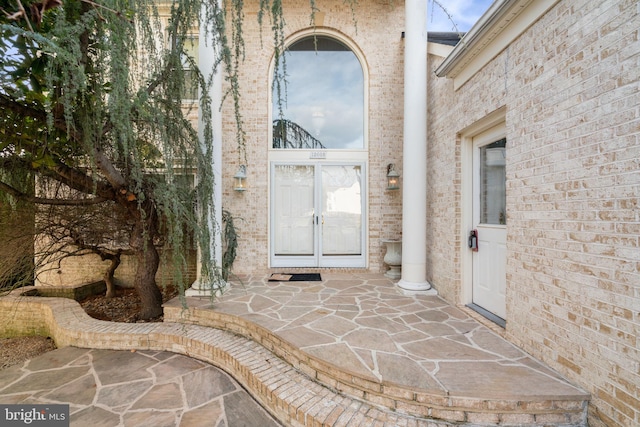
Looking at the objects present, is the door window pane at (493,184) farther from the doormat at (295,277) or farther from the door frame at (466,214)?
the doormat at (295,277)

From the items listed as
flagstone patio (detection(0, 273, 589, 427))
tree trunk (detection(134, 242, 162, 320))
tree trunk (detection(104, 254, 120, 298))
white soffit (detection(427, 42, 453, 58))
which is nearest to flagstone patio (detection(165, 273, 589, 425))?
flagstone patio (detection(0, 273, 589, 427))

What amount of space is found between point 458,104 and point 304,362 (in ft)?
11.9

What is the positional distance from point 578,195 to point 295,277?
4219 millimetres

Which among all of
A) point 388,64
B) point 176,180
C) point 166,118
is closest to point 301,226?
point 176,180

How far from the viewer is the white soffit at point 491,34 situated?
2461mm

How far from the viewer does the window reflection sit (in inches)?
228

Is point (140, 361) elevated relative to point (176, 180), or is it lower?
lower

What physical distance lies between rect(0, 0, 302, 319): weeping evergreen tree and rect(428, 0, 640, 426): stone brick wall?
88.0 inches

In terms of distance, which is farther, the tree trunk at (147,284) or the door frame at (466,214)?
the tree trunk at (147,284)

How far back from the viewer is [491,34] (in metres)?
2.87

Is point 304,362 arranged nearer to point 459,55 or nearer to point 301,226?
point 301,226

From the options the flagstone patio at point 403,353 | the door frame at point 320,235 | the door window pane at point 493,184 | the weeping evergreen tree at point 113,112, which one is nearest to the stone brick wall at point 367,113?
the door frame at point 320,235

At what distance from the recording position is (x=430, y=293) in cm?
421

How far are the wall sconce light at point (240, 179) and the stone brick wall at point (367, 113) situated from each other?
128 millimetres
